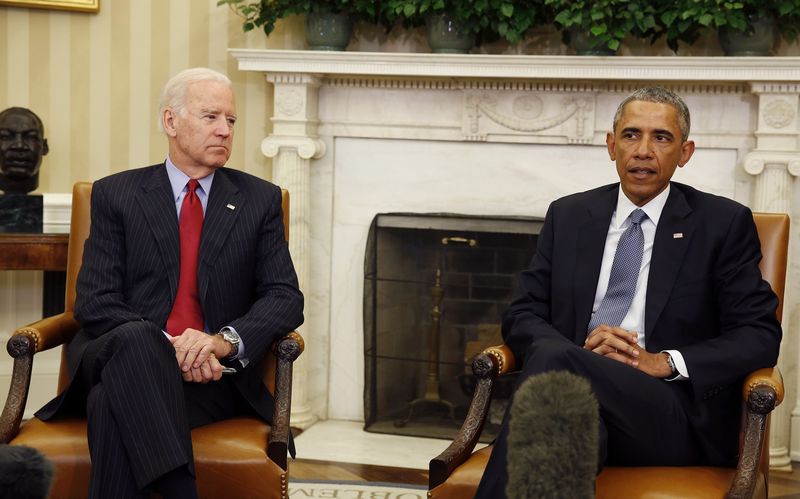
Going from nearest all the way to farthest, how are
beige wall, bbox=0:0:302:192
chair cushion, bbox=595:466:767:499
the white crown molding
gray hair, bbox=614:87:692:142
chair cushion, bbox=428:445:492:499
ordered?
chair cushion, bbox=595:466:767:499
chair cushion, bbox=428:445:492:499
gray hair, bbox=614:87:692:142
the white crown molding
beige wall, bbox=0:0:302:192

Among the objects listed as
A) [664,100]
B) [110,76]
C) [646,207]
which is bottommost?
[646,207]

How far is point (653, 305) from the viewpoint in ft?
8.73

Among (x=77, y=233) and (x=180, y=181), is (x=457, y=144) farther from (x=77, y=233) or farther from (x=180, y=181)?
(x=77, y=233)

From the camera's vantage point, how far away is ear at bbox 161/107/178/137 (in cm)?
295

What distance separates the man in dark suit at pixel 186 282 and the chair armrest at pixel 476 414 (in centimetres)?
53

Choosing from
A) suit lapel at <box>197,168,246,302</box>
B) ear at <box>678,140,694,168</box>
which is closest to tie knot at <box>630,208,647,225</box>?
ear at <box>678,140,694,168</box>

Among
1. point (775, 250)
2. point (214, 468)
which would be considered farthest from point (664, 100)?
point (214, 468)

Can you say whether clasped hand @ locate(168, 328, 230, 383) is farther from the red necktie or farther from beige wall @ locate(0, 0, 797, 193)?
beige wall @ locate(0, 0, 797, 193)

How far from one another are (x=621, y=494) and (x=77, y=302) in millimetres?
1460

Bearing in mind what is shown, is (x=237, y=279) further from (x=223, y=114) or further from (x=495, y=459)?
(x=495, y=459)

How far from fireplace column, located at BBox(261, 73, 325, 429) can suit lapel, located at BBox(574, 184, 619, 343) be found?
1829mm

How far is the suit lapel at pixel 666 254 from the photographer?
8.73 ft

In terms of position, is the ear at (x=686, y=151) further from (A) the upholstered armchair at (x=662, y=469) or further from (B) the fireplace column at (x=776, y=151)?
(B) the fireplace column at (x=776, y=151)

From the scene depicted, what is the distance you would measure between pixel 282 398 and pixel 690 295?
3.45 ft
